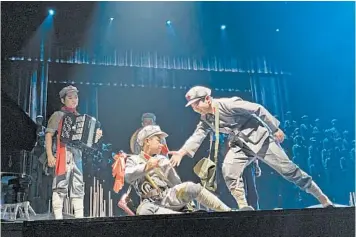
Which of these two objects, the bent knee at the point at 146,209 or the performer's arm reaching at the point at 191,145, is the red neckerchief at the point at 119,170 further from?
the performer's arm reaching at the point at 191,145

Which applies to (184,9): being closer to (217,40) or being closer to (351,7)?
(217,40)

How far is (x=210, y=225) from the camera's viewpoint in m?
2.46

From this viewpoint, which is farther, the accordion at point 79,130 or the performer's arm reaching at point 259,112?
the performer's arm reaching at point 259,112

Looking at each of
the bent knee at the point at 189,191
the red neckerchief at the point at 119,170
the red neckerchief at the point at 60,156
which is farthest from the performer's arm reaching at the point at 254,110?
the red neckerchief at the point at 60,156

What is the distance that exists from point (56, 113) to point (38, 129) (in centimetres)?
14

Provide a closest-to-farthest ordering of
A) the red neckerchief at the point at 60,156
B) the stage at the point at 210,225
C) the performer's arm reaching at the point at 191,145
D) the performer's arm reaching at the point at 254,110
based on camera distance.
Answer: the stage at the point at 210,225, the red neckerchief at the point at 60,156, the performer's arm reaching at the point at 191,145, the performer's arm reaching at the point at 254,110

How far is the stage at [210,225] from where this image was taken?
2.34 m

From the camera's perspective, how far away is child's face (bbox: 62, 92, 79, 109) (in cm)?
252

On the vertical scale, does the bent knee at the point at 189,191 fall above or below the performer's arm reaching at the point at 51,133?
below

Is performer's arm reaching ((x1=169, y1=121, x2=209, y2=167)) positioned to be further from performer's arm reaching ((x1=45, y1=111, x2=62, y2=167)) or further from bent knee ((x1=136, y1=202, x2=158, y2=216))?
performer's arm reaching ((x1=45, y1=111, x2=62, y2=167))

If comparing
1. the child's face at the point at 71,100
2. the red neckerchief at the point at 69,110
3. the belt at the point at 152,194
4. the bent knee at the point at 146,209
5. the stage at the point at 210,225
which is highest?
the child's face at the point at 71,100

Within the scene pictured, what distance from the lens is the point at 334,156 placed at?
2.76 meters

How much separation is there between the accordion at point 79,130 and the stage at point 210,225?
452mm

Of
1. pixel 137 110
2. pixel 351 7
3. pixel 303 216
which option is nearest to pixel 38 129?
pixel 137 110
